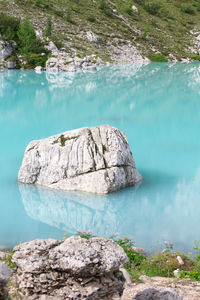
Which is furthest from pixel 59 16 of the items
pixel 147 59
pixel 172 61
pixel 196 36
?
pixel 196 36

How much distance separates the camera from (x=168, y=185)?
1644 centimetres

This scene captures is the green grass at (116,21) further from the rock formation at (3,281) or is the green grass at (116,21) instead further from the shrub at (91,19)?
the rock formation at (3,281)

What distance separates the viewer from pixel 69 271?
529 centimetres

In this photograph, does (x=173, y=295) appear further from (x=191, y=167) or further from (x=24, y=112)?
(x=24, y=112)

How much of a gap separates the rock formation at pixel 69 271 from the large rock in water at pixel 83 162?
9.08 meters

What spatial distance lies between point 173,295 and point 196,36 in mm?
132072

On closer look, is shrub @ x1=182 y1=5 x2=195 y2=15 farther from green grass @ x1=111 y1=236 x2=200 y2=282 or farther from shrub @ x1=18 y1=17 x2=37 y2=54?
A: green grass @ x1=111 y1=236 x2=200 y2=282

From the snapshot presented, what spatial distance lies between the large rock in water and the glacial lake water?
468 mm

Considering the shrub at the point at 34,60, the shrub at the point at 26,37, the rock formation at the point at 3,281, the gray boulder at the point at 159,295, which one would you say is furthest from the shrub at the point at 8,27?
the rock formation at the point at 3,281

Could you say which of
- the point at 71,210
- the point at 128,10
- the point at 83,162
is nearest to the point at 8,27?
the point at 128,10

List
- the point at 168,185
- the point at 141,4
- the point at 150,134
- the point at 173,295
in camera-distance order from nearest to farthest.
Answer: the point at 173,295 → the point at 168,185 → the point at 150,134 → the point at 141,4

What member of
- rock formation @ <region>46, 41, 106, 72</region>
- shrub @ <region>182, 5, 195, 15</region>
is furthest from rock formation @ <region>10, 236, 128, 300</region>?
shrub @ <region>182, 5, 195, 15</region>

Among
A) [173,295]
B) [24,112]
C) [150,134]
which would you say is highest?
[173,295]

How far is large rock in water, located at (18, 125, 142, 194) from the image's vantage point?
1480cm
